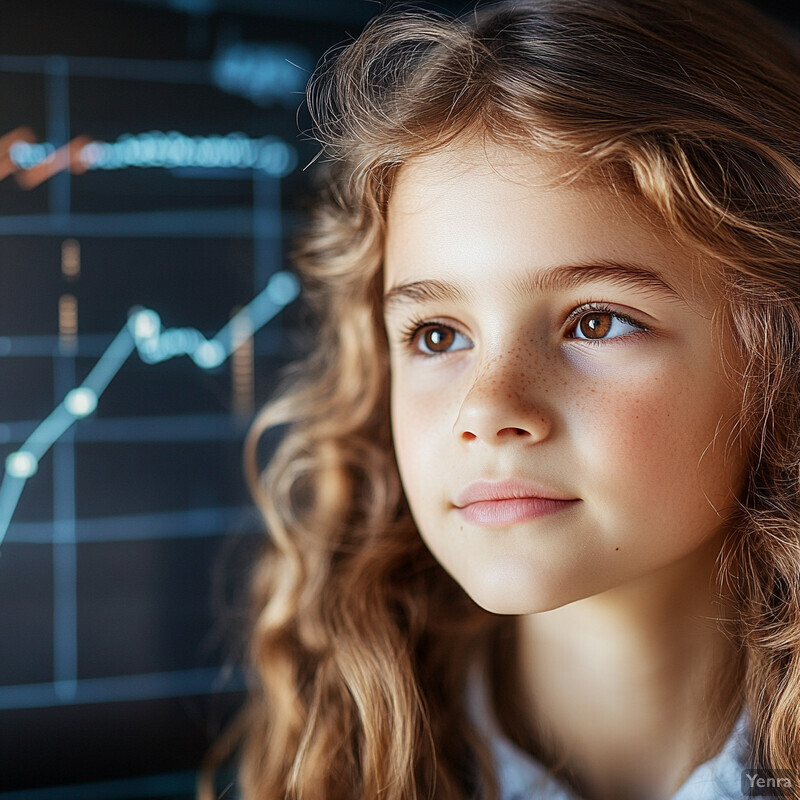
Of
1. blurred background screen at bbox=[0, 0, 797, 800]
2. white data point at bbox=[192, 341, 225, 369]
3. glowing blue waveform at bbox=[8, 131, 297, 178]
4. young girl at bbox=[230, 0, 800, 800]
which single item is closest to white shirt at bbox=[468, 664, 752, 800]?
young girl at bbox=[230, 0, 800, 800]

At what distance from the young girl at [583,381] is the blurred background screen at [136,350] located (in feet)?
0.53

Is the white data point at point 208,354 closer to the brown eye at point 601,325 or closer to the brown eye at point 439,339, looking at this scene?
the brown eye at point 439,339

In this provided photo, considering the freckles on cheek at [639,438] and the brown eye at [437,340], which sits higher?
the brown eye at [437,340]

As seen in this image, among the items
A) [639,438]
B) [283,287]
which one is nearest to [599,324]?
[639,438]

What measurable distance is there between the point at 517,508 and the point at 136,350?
0.53m

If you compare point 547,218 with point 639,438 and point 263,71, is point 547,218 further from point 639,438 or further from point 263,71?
point 263,71

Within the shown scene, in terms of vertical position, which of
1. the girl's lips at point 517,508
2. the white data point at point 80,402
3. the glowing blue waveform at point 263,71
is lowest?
the girl's lips at point 517,508

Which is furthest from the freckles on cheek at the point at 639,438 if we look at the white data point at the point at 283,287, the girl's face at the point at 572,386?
the white data point at the point at 283,287

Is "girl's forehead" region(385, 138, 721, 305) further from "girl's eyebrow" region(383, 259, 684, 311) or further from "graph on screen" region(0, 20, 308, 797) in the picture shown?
"graph on screen" region(0, 20, 308, 797)

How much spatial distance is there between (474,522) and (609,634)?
8.1 inches

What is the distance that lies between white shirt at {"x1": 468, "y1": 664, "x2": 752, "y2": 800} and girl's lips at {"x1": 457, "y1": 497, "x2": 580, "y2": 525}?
0.93 feet

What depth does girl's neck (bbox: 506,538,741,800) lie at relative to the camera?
788mm

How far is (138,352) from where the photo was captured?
0.99m

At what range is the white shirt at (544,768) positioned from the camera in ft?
2.47
